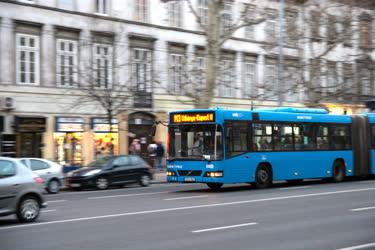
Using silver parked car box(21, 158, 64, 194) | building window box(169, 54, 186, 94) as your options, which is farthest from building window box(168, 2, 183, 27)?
silver parked car box(21, 158, 64, 194)

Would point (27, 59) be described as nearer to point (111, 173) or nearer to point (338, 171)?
point (111, 173)

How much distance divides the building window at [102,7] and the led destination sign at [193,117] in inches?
591

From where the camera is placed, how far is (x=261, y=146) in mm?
21672

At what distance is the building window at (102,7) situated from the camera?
3441cm

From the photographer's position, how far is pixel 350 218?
41.9 feet

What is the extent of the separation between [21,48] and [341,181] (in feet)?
53.5

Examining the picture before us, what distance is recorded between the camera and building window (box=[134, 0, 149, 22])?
36375mm

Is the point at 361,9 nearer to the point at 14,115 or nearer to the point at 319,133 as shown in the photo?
the point at 319,133

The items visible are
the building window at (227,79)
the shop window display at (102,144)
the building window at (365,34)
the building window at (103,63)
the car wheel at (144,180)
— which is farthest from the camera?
the building window at (227,79)

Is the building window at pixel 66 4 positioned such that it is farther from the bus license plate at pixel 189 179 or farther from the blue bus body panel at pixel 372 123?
the blue bus body panel at pixel 372 123

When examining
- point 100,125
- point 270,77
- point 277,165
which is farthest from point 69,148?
point 270,77

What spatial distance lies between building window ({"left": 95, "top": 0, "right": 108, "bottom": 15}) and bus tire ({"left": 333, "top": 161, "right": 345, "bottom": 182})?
15915mm

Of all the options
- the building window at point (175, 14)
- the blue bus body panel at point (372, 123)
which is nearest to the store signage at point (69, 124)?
the building window at point (175, 14)

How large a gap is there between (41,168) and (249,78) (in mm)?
23723
